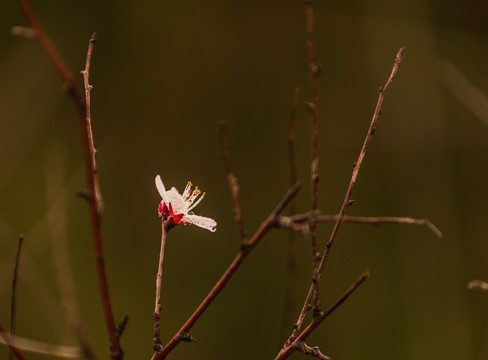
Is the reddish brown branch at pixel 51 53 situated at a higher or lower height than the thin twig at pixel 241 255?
higher

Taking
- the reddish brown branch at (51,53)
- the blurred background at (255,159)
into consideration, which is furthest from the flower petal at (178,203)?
the blurred background at (255,159)

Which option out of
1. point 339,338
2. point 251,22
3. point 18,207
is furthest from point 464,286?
point 18,207

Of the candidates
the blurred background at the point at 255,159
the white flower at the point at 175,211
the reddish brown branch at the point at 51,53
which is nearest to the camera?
the reddish brown branch at the point at 51,53

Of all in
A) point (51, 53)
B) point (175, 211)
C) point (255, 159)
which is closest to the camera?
point (51, 53)

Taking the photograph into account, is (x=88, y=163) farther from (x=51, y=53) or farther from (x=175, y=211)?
(x=175, y=211)

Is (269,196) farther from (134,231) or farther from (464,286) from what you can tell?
(464,286)

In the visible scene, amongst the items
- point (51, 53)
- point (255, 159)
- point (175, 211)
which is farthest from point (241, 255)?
point (255, 159)

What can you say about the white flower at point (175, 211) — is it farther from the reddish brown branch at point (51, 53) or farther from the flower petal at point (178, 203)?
the reddish brown branch at point (51, 53)

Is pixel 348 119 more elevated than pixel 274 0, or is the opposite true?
pixel 274 0

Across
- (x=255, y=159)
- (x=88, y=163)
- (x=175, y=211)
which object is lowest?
(x=255, y=159)
